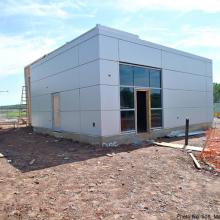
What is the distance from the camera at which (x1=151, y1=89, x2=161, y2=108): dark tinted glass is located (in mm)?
13496

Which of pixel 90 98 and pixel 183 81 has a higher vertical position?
pixel 183 81

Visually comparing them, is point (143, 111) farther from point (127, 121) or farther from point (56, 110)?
point (56, 110)

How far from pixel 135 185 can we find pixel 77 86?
7.77 meters

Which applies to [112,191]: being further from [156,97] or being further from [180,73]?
[180,73]

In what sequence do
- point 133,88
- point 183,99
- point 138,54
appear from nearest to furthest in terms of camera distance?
1. point 133,88
2. point 138,54
3. point 183,99

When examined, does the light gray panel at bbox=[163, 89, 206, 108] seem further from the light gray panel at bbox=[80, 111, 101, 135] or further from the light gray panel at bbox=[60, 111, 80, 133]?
the light gray panel at bbox=[60, 111, 80, 133]

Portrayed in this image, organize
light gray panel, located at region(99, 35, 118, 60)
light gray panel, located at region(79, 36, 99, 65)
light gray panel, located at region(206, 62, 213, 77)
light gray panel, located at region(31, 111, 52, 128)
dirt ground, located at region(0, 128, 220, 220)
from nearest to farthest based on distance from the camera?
1. dirt ground, located at region(0, 128, 220, 220)
2. light gray panel, located at region(99, 35, 118, 60)
3. light gray panel, located at region(79, 36, 99, 65)
4. light gray panel, located at region(31, 111, 52, 128)
5. light gray panel, located at region(206, 62, 213, 77)

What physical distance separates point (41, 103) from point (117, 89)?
8.40 m

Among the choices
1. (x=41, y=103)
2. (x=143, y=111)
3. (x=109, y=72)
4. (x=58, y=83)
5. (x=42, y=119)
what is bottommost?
(x=42, y=119)

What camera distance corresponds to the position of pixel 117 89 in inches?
453

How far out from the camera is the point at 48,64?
1608cm

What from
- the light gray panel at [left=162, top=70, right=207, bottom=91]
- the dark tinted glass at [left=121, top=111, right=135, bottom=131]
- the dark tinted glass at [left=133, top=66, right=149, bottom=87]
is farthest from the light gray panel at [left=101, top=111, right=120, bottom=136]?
the light gray panel at [left=162, top=70, right=207, bottom=91]

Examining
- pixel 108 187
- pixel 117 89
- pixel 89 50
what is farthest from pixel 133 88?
pixel 108 187

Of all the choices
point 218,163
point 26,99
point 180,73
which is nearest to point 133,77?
point 180,73
